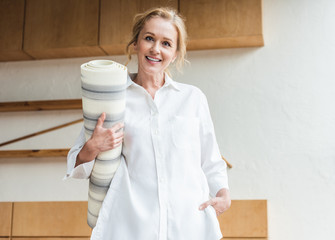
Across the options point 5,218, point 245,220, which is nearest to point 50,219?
point 5,218

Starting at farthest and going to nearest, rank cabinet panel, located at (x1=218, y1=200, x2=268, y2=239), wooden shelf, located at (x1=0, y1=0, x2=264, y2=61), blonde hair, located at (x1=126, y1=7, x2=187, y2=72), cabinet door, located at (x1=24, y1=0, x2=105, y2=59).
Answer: cabinet door, located at (x1=24, y1=0, x2=105, y2=59) < wooden shelf, located at (x1=0, y1=0, x2=264, y2=61) < cabinet panel, located at (x1=218, y1=200, x2=268, y2=239) < blonde hair, located at (x1=126, y1=7, x2=187, y2=72)

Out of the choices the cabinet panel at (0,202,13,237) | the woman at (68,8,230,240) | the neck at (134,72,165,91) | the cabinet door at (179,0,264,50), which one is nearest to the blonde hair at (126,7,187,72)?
the woman at (68,8,230,240)

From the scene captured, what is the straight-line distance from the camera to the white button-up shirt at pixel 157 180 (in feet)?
4.18

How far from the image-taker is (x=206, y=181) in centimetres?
138

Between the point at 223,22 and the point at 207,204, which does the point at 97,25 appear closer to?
the point at 223,22

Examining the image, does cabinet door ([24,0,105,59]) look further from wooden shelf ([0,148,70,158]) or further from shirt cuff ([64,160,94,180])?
shirt cuff ([64,160,94,180])

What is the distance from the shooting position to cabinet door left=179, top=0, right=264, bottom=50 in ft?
9.77

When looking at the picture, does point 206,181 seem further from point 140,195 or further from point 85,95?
point 85,95

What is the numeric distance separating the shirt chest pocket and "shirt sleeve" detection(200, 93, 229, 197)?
0.04 m

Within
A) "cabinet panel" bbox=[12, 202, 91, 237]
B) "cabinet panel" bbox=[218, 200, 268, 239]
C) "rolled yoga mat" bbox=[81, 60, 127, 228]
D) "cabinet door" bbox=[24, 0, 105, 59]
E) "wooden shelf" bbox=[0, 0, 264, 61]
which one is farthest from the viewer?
"cabinet door" bbox=[24, 0, 105, 59]

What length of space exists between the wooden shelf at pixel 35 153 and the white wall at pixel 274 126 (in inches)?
3.2

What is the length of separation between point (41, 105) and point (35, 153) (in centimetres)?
35

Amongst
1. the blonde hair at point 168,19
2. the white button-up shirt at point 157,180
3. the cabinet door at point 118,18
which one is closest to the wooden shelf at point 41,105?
the cabinet door at point 118,18

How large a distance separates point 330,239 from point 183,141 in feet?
6.39
